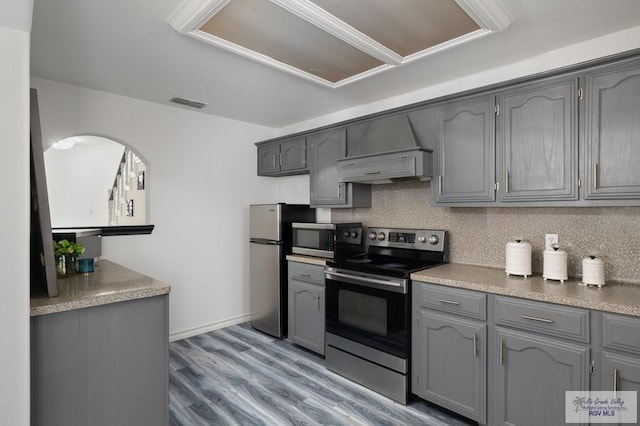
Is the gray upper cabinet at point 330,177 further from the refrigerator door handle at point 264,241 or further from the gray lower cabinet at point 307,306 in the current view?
the gray lower cabinet at point 307,306

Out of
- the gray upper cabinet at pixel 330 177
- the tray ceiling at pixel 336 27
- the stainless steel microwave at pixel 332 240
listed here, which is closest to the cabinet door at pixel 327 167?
the gray upper cabinet at pixel 330 177

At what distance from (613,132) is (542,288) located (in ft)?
3.16

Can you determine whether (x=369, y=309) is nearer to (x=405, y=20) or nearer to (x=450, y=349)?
(x=450, y=349)

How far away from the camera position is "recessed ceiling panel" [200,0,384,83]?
186 centimetres

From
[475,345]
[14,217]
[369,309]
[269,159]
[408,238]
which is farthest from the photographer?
[269,159]

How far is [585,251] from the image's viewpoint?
228cm

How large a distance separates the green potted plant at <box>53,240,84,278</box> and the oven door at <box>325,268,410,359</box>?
1.82 m

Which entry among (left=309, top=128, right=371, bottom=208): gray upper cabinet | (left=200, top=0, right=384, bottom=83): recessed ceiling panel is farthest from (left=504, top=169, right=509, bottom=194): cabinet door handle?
(left=309, top=128, right=371, bottom=208): gray upper cabinet

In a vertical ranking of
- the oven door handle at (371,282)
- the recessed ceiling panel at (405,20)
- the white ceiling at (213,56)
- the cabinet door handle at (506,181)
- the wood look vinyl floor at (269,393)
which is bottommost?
the wood look vinyl floor at (269,393)

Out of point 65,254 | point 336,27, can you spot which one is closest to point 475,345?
point 336,27

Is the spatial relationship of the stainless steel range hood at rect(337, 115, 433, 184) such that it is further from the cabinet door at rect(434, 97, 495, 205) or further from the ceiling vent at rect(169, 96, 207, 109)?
the ceiling vent at rect(169, 96, 207, 109)

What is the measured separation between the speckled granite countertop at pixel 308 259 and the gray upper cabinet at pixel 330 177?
1.80ft

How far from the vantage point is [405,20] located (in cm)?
194

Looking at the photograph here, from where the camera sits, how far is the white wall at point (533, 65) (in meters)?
2.12
